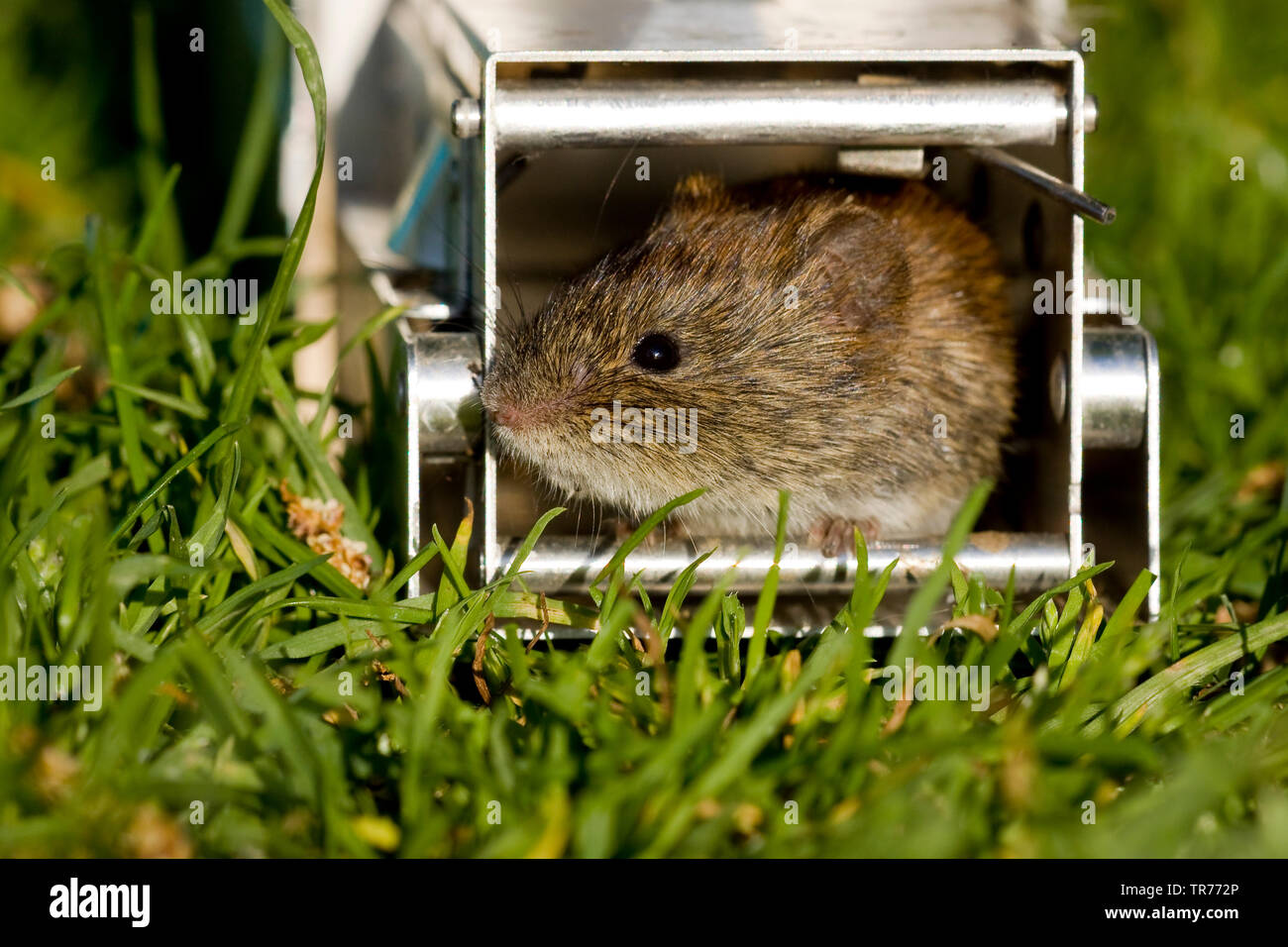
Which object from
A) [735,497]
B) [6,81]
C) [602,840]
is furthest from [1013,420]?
[6,81]

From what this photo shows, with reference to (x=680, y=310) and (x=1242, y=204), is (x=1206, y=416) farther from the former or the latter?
(x=680, y=310)

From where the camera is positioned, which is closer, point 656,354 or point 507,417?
point 507,417

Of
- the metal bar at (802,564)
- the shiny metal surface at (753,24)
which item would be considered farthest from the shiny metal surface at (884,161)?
the metal bar at (802,564)

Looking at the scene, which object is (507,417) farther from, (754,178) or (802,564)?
(754,178)

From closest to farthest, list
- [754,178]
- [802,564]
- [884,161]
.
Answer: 1. [802,564]
2. [884,161]
3. [754,178]

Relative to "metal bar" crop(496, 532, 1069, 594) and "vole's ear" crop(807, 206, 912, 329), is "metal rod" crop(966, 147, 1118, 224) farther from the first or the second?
"metal bar" crop(496, 532, 1069, 594)

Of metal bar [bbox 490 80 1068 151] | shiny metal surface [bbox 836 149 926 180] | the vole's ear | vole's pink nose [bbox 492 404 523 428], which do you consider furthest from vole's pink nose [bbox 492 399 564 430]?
shiny metal surface [bbox 836 149 926 180]

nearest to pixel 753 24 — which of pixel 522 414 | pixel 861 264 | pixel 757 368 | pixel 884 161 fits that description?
pixel 884 161
